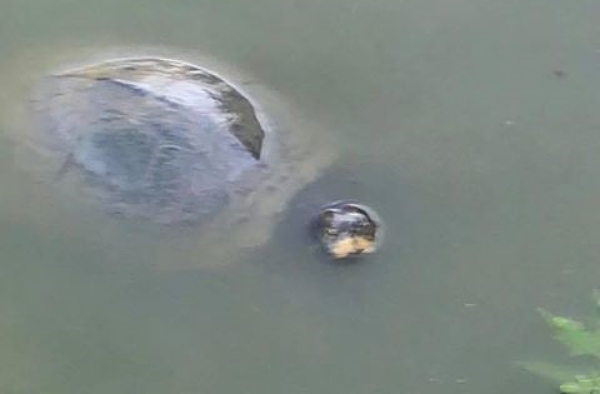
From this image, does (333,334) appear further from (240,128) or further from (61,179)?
(61,179)

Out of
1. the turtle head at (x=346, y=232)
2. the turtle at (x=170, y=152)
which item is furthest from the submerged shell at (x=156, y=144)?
the turtle head at (x=346, y=232)

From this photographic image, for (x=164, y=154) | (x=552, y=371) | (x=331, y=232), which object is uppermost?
(x=164, y=154)

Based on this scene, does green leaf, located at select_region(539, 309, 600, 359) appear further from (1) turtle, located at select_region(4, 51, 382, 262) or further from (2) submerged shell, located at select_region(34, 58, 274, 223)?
(2) submerged shell, located at select_region(34, 58, 274, 223)

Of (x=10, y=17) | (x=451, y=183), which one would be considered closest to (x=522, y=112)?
(x=451, y=183)

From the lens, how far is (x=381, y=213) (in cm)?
332

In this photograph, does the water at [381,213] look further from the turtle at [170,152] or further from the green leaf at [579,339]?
the green leaf at [579,339]

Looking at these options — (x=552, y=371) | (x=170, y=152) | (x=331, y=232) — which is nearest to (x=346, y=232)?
(x=331, y=232)

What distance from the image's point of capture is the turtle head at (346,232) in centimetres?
319

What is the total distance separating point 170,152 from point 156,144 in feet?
0.15

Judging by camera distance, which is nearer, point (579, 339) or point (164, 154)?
point (579, 339)

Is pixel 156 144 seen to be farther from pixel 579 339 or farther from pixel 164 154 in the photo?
pixel 579 339

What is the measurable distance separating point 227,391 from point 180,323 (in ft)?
0.77

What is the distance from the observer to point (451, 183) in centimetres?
340

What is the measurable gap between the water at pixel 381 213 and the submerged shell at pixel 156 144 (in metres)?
0.10
